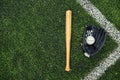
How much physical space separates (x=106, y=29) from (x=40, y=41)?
1.30 meters

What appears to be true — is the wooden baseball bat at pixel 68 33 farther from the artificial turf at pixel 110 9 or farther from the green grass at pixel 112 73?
the green grass at pixel 112 73

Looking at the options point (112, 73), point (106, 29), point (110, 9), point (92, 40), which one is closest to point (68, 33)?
point (92, 40)

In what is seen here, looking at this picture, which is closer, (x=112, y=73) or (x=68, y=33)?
(x=112, y=73)

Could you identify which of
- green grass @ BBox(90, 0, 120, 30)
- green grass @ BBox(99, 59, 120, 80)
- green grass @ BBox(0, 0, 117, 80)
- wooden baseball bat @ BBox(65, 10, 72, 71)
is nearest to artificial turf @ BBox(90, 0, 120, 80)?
green grass @ BBox(90, 0, 120, 30)

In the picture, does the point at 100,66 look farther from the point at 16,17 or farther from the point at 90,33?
the point at 16,17

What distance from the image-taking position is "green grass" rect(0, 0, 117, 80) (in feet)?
27.9

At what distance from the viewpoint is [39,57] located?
8.60 metres

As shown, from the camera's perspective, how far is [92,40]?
8.41 m

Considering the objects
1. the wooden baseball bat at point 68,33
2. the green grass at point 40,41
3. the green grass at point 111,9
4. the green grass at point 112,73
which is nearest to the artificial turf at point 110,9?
the green grass at point 111,9

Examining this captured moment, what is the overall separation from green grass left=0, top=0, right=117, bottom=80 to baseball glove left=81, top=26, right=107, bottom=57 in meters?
0.11

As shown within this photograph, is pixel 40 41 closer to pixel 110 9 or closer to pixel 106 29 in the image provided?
pixel 106 29

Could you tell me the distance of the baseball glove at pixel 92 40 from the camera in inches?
332

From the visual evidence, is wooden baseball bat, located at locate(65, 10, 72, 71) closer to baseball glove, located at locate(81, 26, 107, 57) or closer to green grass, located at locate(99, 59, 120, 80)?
baseball glove, located at locate(81, 26, 107, 57)

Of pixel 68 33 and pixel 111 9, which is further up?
pixel 111 9
